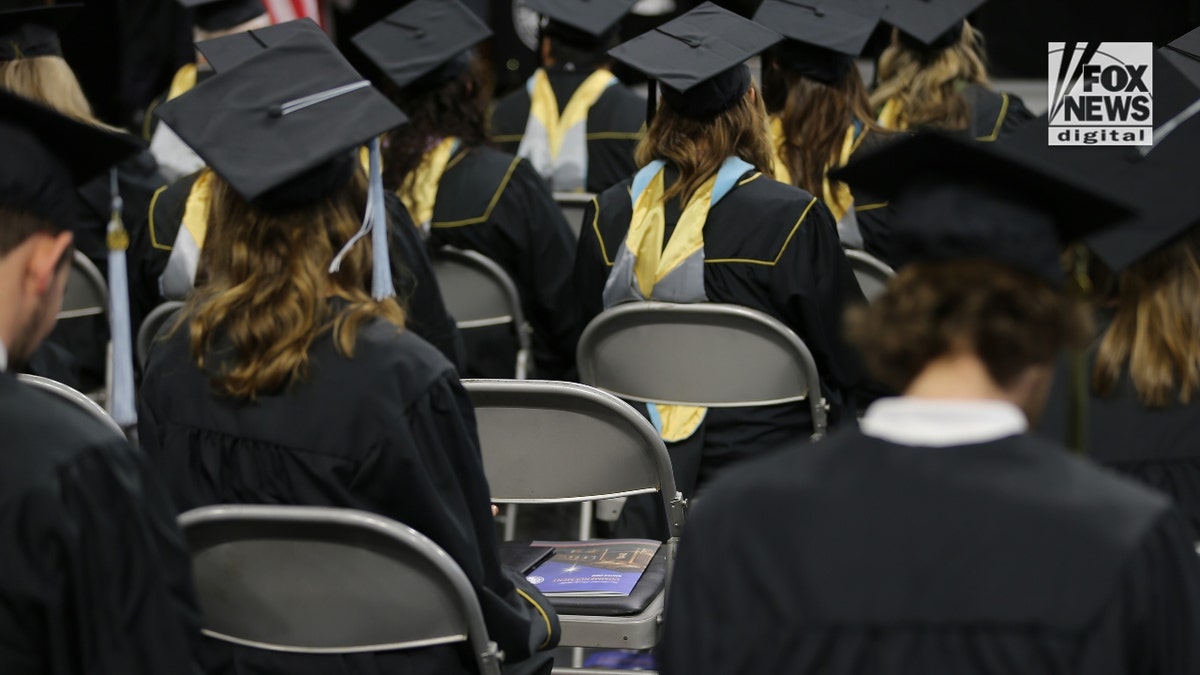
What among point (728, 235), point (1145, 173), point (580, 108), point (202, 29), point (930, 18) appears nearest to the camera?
point (1145, 173)

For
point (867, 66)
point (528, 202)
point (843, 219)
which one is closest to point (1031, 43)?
point (867, 66)

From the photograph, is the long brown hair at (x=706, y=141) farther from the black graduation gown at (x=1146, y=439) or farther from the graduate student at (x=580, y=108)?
the graduate student at (x=580, y=108)

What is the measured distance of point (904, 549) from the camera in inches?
62.4

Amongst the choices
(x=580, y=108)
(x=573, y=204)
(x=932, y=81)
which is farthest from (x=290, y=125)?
(x=580, y=108)

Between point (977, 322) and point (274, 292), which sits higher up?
point (977, 322)

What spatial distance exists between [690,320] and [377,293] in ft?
3.36

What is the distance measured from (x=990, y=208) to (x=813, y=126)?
10.5 feet

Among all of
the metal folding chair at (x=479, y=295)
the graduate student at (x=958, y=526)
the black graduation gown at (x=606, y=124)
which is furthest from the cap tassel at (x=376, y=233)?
the black graduation gown at (x=606, y=124)

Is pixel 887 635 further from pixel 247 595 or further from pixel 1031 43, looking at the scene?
→ pixel 1031 43

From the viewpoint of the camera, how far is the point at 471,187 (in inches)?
186

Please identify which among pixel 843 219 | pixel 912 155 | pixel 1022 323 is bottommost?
pixel 843 219

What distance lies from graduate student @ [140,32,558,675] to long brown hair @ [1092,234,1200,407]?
107 cm

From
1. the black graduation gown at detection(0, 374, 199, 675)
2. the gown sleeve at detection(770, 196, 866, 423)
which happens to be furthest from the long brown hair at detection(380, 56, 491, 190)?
the black graduation gown at detection(0, 374, 199, 675)

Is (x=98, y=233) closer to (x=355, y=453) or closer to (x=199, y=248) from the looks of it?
(x=199, y=248)
